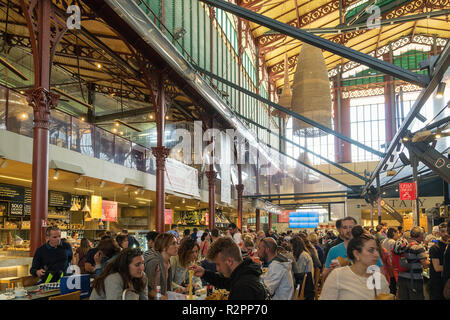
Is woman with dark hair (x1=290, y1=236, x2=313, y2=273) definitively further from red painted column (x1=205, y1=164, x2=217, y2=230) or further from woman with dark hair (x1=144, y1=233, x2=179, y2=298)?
red painted column (x1=205, y1=164, x2=217, y2=230)

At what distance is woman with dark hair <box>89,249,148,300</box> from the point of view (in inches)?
132

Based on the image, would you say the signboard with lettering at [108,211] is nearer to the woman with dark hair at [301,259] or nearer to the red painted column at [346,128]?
the woman with dark hair at [301,259]

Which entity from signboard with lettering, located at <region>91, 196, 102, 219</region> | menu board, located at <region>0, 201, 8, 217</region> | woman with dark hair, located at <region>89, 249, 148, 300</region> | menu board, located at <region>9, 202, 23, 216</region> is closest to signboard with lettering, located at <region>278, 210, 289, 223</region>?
signboard with lettering, located at <region>91, 196, 102, 219</region>

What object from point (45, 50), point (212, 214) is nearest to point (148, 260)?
point (45, 50)

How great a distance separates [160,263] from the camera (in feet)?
15.5

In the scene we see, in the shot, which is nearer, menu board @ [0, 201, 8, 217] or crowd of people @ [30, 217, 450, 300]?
crowd of people @ [30, 217, 450, 300]

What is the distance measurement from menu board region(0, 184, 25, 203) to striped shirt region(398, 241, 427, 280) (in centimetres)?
1223

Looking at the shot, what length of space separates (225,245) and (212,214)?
50.1ft

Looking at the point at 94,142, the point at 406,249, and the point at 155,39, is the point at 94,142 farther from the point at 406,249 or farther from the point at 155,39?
the point at 406,249

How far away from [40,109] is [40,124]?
0.92 feet

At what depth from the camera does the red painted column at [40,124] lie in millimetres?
7469

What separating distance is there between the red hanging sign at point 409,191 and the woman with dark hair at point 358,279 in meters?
9.77

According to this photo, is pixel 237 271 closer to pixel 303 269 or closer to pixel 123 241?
pixel 303 269

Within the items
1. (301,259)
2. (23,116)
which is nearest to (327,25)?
(23,116)
